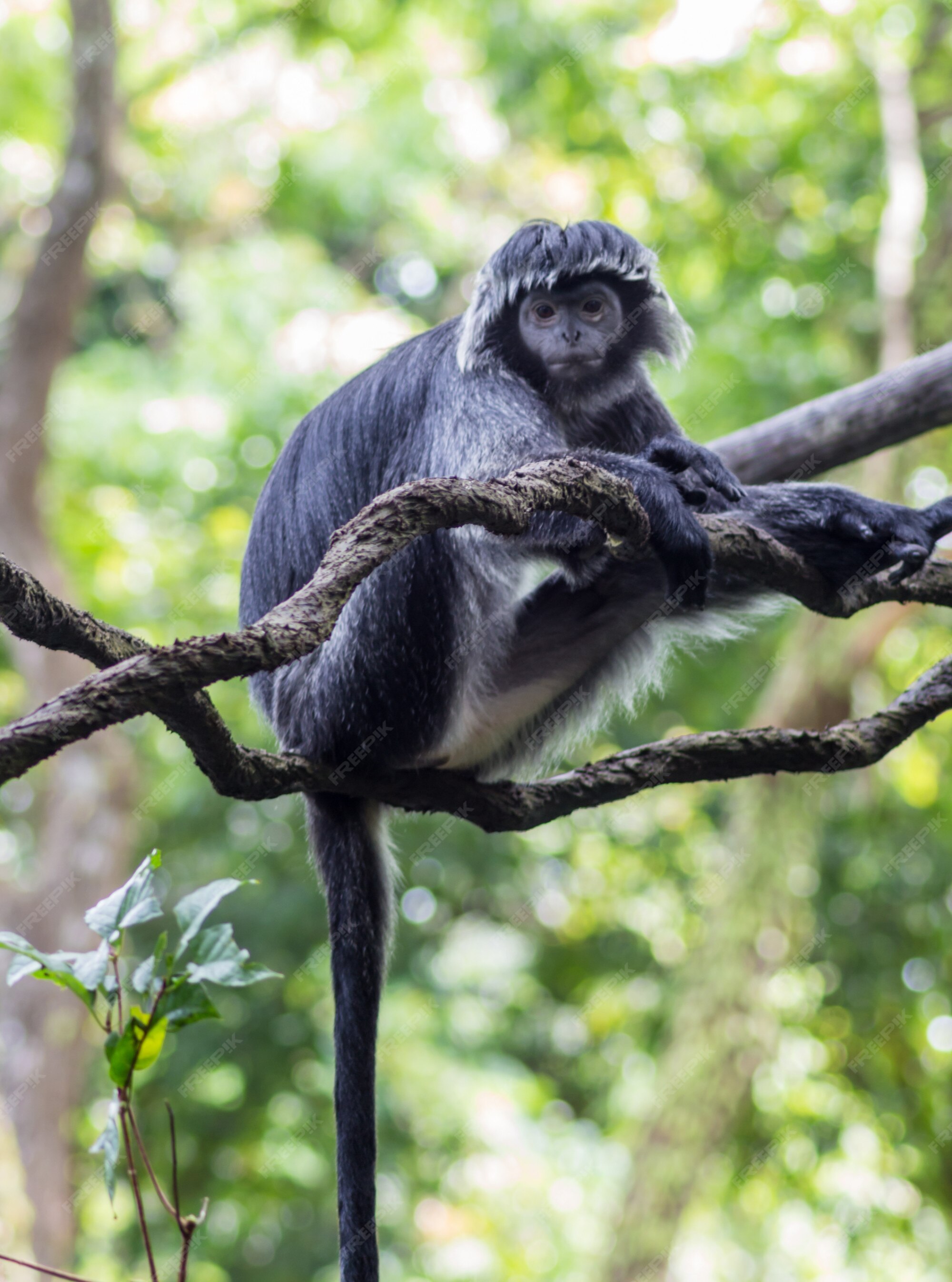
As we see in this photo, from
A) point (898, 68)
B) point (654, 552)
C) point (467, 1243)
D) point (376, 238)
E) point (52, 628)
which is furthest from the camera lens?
point (376, 238)

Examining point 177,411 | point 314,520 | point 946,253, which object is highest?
point 177,411

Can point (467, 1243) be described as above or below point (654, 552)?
below

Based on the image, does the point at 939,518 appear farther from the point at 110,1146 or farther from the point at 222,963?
the point at 110,1146

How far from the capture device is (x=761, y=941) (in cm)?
694

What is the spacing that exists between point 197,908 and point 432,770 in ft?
3.06

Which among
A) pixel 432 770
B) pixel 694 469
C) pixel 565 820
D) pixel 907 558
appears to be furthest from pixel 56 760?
pixel 907 558

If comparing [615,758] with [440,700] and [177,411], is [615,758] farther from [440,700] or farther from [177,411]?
[177,411]

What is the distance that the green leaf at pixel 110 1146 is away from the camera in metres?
1.82

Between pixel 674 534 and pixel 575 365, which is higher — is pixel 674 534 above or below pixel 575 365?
below

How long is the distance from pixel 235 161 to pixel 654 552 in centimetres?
995

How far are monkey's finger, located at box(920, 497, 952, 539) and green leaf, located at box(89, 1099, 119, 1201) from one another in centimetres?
213

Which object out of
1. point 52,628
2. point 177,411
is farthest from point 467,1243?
point 52,628

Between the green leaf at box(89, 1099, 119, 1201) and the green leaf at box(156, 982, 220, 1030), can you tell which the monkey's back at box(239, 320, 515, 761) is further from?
the green leaf at box(89, 1099, 119, 1201)

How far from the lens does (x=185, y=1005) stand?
6.26 feet
